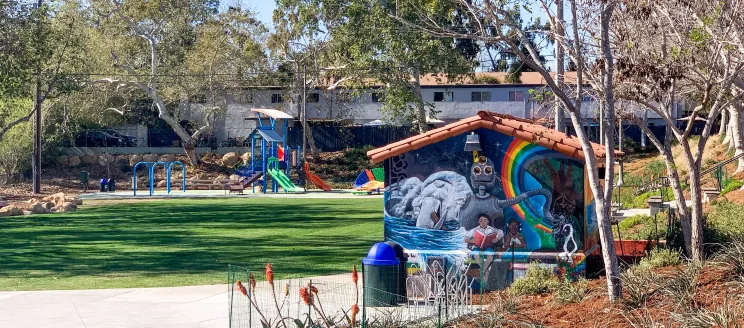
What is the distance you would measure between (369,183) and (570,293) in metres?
36.1

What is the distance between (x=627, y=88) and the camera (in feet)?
49.1

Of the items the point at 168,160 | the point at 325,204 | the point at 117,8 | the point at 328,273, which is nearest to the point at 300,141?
the point at 168,160

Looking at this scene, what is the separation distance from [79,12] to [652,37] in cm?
4895

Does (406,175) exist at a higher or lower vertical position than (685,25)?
lower

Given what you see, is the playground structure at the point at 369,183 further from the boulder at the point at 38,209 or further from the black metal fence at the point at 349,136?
the black metal fence at the point at 349,136

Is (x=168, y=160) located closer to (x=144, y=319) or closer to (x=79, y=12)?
(x=79, y=12)

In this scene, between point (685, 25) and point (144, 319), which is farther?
point (685, 25)

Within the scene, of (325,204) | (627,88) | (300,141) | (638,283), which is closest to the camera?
(638,283)

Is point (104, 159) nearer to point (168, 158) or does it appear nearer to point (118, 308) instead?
point (168, 158)

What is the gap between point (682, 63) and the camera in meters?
13.7

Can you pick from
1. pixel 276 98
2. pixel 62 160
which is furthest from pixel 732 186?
pixel 62 160

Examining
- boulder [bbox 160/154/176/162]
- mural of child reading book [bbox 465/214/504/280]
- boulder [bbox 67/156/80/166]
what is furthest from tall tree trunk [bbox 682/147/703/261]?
boulder [bbox 67/156/80/166]

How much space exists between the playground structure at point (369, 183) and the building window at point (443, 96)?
2066cm

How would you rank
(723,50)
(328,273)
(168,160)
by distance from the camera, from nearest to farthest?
(723,50), (328,273), (168,160)
